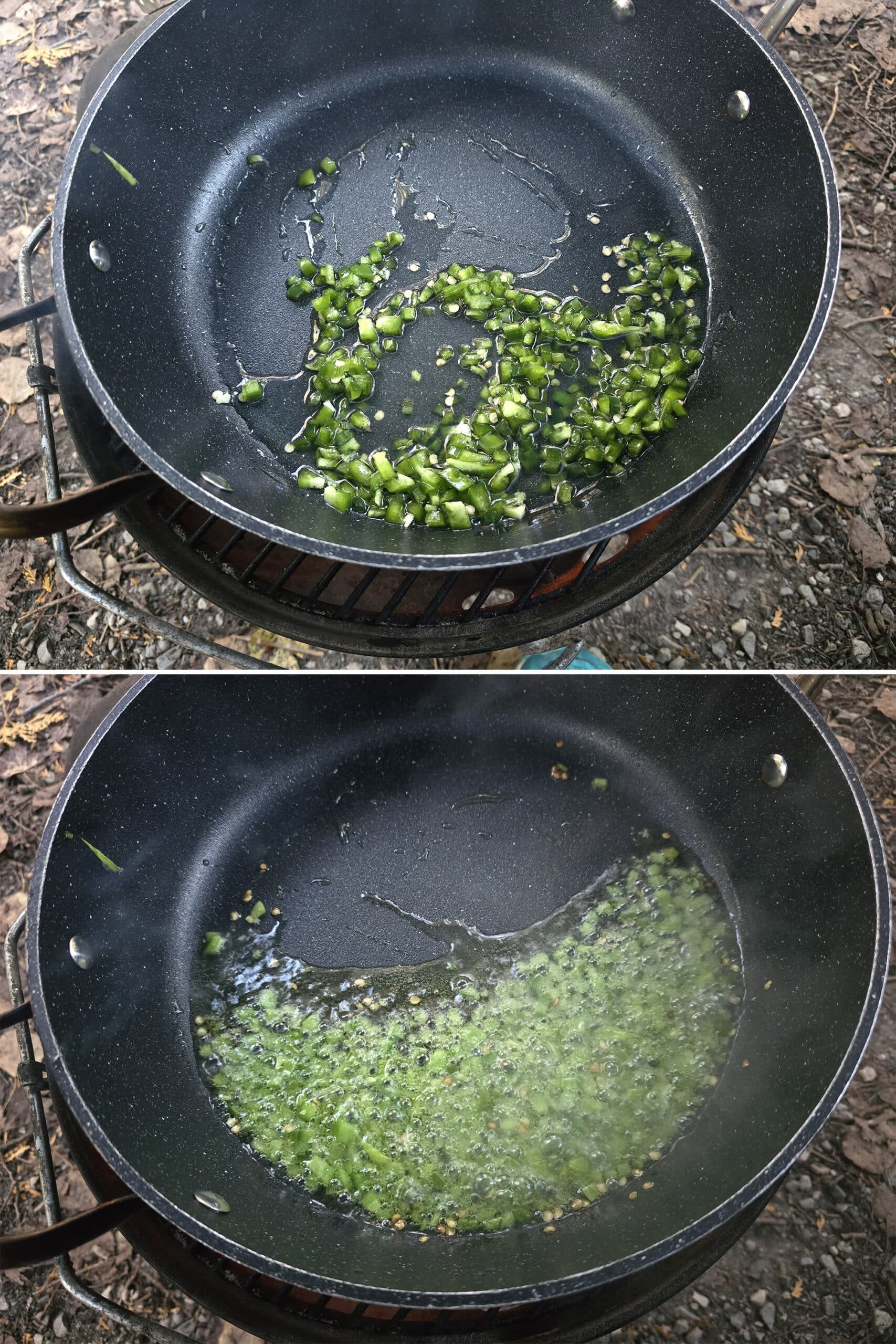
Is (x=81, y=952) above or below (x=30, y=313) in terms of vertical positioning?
below

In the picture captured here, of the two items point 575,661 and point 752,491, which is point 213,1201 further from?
point 752,491

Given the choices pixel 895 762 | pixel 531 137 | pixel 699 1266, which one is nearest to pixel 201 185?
pixel 531 137

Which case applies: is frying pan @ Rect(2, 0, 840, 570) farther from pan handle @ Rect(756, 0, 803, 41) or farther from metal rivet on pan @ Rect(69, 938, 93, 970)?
metal rivet on pan @ Rect(69, 938, 93, 970)

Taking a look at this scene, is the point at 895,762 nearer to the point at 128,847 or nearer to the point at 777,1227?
the point at 777,1227

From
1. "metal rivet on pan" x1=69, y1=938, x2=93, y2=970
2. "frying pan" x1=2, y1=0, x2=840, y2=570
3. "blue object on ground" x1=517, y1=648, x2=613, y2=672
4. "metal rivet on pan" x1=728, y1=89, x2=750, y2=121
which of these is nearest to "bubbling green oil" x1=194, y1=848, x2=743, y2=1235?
"metal rivet on pan" x1=69, y1=938, x2=93, y2=970

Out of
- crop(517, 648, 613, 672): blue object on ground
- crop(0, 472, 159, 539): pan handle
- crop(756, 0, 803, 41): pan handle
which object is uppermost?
crop(756, 0, 803, 41): pan handle

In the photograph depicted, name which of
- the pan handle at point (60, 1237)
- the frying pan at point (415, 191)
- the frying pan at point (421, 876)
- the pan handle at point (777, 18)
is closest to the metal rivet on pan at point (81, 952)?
the frying pan at point (421, 876)

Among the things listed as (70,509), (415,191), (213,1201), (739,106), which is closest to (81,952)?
(213,1201)
